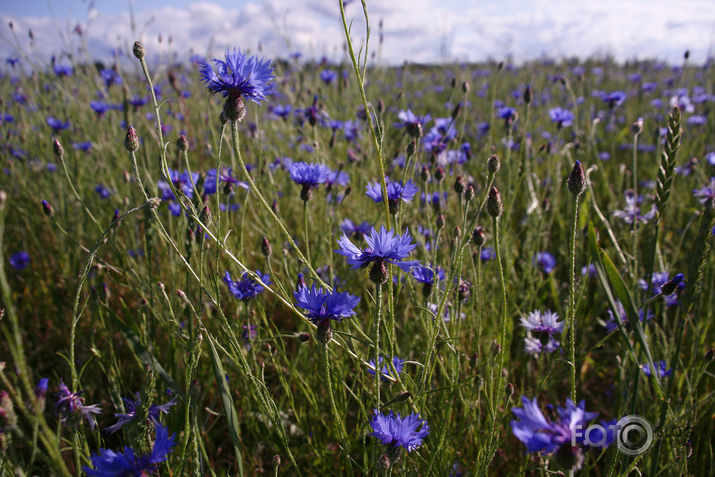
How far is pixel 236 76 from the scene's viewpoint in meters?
1.02

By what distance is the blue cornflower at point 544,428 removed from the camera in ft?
1.92

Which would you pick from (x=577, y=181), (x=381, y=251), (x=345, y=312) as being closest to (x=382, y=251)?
(x=381, y=251)

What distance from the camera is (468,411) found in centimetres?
114

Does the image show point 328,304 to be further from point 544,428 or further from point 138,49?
point 138,49

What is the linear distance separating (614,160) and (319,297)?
3.35m

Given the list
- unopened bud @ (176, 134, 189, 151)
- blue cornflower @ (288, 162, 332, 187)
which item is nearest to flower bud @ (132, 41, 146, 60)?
unopened bud @ (176, 134, 189, 151)

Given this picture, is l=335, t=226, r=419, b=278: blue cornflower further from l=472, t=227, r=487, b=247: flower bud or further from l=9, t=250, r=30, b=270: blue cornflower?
l=9, t=250, r=30, b=270: blue cornflower

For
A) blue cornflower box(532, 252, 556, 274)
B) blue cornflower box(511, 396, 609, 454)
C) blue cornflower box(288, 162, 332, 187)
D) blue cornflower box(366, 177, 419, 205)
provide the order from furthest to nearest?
blue cornflower box(532, 252, 556, 274) < blue cornflower box(288, 162, 332, 187) < blue cornflower box(366, 177, 419, 205) < blue cornflower box(511, 396, 609, 454)

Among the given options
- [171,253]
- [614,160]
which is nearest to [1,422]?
[171,253]

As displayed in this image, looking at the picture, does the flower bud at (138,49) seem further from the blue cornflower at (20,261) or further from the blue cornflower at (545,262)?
the blue cornflower at (545,262)

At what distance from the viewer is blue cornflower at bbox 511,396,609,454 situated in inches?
23.0

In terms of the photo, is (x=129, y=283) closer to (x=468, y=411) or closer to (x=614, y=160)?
(x=468, y=411)

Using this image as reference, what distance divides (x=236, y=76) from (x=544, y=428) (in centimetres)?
92

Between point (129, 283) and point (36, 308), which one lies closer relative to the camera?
point (129, 283)
